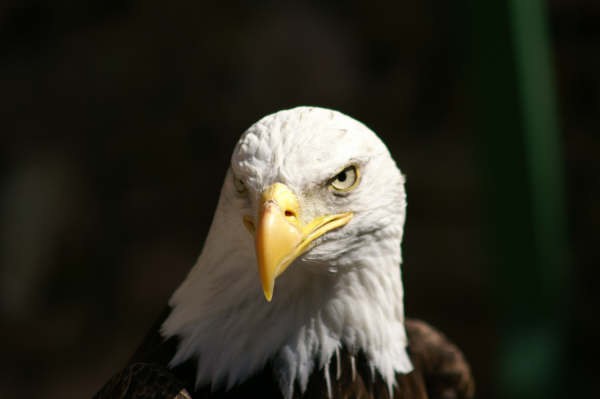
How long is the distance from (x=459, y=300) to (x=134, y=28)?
2765 mm

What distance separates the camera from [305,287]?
2.19 m

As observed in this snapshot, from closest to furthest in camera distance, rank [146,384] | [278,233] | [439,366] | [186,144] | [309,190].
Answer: [278,233], [309,190], [146,384], [439,366], [186,144]

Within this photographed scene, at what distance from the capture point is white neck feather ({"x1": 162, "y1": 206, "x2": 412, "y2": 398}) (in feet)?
7.10

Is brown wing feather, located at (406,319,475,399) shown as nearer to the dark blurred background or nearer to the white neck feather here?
the white neck feather

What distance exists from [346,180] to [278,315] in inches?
14.8

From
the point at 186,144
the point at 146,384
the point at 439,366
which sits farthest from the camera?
the point at 186,144

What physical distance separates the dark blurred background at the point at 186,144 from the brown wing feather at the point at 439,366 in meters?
2.08

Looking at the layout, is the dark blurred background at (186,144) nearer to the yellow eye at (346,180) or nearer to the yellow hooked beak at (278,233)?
the yellow eye at (346,180)

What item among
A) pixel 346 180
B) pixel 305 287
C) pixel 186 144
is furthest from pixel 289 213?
pixel 186 144

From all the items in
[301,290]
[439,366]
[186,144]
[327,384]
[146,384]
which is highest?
[186,144]

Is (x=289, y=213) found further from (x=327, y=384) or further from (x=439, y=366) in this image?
(x=439, y=366)

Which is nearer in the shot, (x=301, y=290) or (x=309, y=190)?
(x=309, y=190)

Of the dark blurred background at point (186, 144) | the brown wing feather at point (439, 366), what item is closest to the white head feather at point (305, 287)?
the brown wing feather at point (439, 366)

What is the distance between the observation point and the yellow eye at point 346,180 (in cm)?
204
